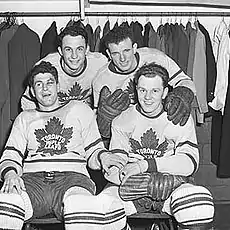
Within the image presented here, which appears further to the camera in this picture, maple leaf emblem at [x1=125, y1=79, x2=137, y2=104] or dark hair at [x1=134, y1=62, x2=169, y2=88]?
maple leaf emblem at [x1=125, y1=79, x2=137, y2=104]

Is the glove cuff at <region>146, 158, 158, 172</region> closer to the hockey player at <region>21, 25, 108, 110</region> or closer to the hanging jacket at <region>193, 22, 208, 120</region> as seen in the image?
the hockey player at <region>21, 25, 108, 110</region>

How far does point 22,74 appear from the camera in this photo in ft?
10.2

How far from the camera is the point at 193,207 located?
6.71ft

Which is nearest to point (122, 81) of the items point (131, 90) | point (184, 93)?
point (131, 90)

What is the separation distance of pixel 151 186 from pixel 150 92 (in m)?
0.32

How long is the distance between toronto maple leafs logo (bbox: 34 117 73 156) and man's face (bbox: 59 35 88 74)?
0.35m

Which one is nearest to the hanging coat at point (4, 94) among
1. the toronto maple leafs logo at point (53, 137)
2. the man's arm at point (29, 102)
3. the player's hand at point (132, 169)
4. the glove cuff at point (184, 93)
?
the man's arm at point (29, 102)

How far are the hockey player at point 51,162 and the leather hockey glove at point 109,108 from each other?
0.14 meters

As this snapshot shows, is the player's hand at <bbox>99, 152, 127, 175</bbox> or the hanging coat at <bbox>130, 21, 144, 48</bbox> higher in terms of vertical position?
the hanging coat at <bbox>130, 21, 144, 48</bbox>

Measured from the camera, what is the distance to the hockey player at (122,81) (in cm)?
248

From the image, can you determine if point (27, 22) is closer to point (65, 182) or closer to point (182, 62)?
point (182, 62)

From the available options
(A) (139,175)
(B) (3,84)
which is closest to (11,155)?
(A) (139,175)

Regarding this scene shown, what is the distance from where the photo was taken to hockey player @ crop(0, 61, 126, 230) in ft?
6.78

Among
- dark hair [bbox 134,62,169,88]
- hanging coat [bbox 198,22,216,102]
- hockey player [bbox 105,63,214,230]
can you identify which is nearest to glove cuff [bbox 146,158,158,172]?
hockey player [bbox 105,63,214,230]
